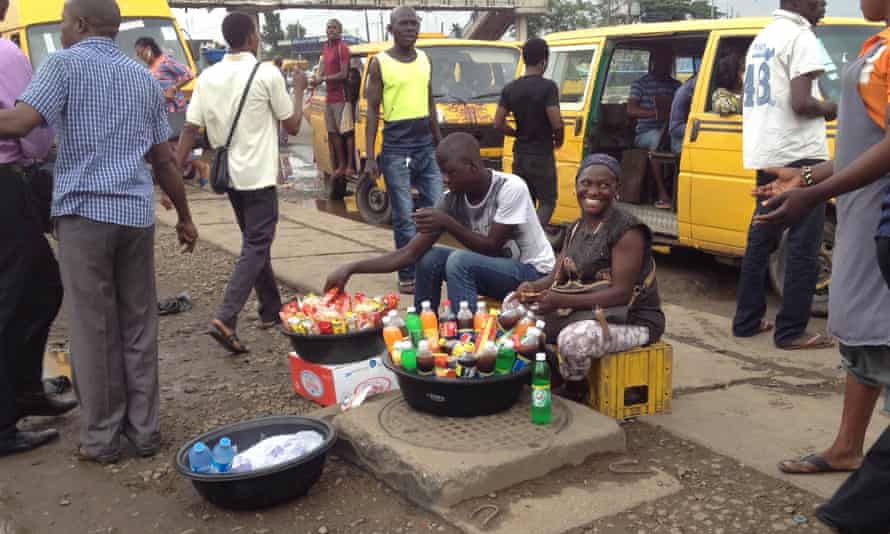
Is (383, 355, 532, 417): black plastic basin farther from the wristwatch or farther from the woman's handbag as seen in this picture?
the woman's handbag

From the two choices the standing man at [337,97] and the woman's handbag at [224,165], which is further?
the standing man at [337,97]

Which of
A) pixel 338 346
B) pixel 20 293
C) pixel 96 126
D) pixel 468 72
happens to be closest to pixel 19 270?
pixel 20 293

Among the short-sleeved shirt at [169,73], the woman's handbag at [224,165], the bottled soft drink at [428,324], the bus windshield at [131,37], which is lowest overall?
the bottled soft drink at [428,324]

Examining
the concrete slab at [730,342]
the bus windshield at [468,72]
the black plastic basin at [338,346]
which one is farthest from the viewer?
the bus windshield at [468,72]

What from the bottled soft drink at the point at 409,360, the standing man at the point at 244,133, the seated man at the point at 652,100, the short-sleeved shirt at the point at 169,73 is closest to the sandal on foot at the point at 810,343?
the bottled soft drink at the point at 409,360

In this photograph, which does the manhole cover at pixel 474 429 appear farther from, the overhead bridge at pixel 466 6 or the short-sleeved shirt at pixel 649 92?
the overhead bridge at pixel 466 6

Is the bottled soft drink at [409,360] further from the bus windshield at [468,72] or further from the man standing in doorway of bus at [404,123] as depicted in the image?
the bus windshield at [468,72]

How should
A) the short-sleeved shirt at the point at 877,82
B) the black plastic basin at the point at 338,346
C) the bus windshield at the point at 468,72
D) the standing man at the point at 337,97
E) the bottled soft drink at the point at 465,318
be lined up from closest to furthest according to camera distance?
the short-sleeved shirt at the point at 877,82 < the bottled soft drink at the point at 465,318 < the black plastic basin at the point at 338,346 < the bus windshield at the point at 468,72 < the standing man at the point at 337,97

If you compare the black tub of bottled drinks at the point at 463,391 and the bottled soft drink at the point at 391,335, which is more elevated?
the bottled soft drink at the point at 391,335

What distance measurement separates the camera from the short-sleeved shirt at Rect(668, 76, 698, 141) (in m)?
7.16

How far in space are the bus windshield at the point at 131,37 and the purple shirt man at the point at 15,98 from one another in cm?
805

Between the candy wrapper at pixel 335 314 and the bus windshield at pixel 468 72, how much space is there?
17.6 ft

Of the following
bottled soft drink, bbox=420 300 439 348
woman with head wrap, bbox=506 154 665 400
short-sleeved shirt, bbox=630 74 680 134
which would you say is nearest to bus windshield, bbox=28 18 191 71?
short-sleeved shirt, bbox=630 74 680 134

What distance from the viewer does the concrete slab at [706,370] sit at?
4234mm
